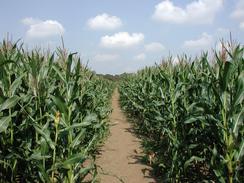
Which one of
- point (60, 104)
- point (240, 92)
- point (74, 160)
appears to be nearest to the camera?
point (74, 160)

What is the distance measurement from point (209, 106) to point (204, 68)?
5.54 feet

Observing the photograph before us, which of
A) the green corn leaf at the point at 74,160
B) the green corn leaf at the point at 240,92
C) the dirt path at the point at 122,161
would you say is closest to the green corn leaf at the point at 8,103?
the green corn leaf at the point at 74,160

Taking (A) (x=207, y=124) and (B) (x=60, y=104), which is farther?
(A) (x=207, y=124)

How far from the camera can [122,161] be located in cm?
802

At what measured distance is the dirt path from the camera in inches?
260

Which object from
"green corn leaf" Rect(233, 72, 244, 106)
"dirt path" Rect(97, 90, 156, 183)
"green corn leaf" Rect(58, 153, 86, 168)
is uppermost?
"green corn leaf" Rect(233, 72, 244, 106)

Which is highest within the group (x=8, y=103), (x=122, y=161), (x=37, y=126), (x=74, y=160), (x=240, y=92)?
(x=240, y=92)

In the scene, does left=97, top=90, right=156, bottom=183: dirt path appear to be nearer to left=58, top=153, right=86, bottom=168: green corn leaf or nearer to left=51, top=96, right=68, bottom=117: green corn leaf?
left=58, top=153, right=86, bottom=168: green corn leaf

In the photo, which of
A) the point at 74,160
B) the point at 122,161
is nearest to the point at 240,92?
the point at 74,160

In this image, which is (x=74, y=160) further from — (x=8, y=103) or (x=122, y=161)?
(x=122, y=161)

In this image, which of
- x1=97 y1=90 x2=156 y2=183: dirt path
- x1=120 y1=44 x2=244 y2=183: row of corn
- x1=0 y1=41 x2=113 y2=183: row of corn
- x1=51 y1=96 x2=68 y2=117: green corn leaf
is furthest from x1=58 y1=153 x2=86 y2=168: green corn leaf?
x1=120 y1=44 x2=244 y2=183: row of corn

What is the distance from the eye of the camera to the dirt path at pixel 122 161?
661 cm

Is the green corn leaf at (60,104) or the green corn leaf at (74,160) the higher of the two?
the green corn leaf at (60,104)

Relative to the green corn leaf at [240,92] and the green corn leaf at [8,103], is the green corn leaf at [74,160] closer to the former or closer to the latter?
the green corn leaf at [8,103]
